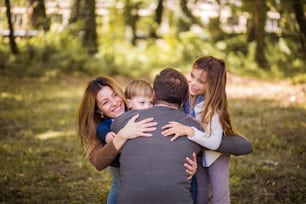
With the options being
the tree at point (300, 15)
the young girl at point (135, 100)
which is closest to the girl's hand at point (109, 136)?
the young girl at point (135, 100)

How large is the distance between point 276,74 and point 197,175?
956 centimetres

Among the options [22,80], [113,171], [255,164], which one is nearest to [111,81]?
[113,171]

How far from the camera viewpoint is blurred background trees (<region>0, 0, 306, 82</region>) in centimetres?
1276

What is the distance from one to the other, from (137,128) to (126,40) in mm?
13740

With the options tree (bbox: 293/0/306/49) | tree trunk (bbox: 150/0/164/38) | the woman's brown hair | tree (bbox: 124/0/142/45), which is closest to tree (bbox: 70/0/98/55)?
tree (bbox: 124/0/142/45)

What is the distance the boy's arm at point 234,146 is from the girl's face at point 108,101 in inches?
27.3

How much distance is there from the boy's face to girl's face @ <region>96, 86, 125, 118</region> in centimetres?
13

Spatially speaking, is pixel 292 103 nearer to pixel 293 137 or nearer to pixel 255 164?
pixel 293 137

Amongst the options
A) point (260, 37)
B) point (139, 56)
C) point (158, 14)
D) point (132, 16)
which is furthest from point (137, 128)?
point (158, 14)

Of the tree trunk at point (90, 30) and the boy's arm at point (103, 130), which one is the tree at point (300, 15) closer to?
the boy's arm at point (103, 130)

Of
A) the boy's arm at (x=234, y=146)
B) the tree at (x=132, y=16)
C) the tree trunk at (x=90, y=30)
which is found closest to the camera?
the boy's arm at (x=234, y=146)

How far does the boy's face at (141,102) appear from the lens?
3.07 meters

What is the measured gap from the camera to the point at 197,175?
329 cm

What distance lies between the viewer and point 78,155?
20.6 ft
